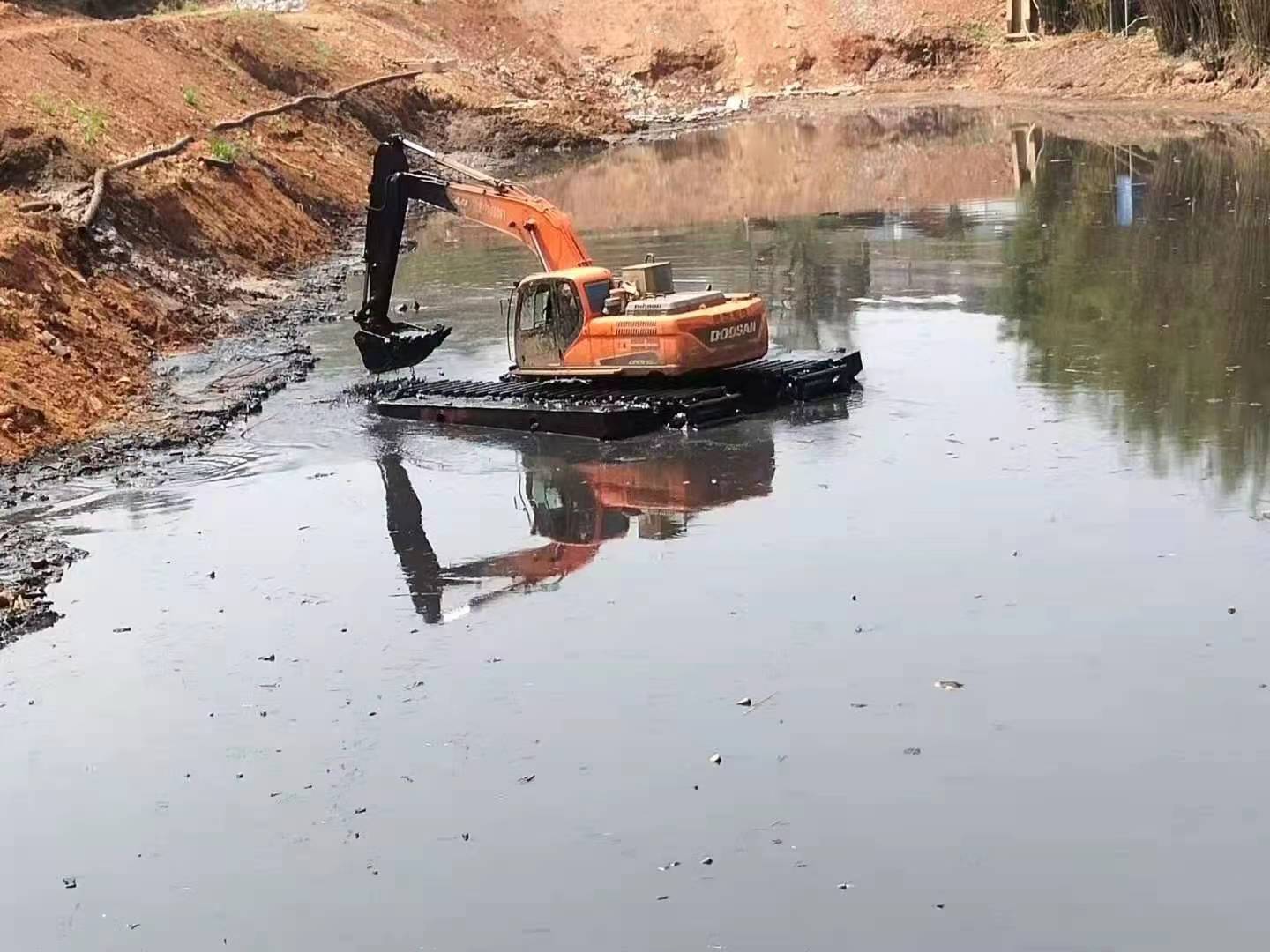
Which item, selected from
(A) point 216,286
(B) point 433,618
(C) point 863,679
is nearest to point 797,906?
(C) point 863,679

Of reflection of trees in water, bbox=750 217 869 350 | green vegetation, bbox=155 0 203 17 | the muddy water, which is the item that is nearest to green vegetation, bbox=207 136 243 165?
reflection of trees in water, bbox=750 217 869 350

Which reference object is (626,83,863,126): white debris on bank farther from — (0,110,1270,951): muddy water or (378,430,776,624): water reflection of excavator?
(378,430,776,624): water reflection of excavator

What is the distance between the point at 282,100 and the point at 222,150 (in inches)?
418

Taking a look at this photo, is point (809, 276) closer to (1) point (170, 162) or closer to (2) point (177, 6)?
(1) point (170, 162)

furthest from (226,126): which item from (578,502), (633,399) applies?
(578,502)

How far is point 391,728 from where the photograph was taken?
493 inches

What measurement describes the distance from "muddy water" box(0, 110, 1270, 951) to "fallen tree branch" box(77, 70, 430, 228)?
668cm

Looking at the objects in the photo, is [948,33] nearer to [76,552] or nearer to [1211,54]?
[1211,54]

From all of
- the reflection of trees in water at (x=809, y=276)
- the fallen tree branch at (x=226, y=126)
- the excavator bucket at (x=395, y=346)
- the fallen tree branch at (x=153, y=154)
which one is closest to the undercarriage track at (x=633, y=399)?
the excavator bucket at (x=395, y=346)

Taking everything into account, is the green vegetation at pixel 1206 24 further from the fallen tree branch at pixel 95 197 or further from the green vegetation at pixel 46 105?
the fallen tree branch at pixel 95 197

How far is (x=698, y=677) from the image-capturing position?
12.9 metres

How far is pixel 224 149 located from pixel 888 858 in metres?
28.3

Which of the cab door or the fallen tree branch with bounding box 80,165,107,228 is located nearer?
the cab door

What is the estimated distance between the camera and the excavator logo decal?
65.0 ft
